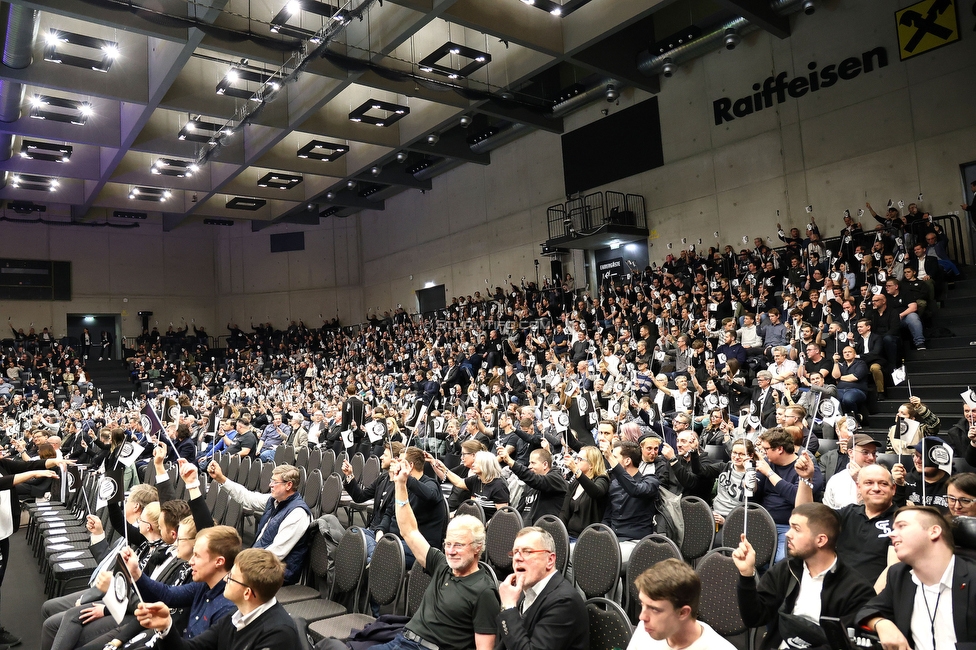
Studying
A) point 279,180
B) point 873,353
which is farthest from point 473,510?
point 279,180

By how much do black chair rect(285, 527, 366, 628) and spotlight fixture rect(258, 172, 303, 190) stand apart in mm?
18468

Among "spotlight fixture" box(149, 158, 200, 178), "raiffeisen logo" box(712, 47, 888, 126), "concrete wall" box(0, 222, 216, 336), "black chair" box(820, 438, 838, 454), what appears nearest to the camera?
"black chair" box(820, 438, 838, 454)

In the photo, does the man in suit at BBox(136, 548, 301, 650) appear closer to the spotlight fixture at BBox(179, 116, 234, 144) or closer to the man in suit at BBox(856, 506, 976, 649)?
the man in suit at BBox(856, 506, 976, 649)

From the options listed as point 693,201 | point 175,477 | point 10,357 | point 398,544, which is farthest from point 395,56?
point 10,357

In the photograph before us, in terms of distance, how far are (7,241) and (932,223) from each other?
28990 mm

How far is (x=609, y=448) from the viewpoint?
4527mm

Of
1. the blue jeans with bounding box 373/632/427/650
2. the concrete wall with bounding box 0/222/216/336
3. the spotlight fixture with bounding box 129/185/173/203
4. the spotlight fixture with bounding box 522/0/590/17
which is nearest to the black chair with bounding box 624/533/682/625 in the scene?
the blue jeans with bounding box 373/632/427/650

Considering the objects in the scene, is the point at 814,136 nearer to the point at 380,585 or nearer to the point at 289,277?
the point at 380,585

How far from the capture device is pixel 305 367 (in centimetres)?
2166

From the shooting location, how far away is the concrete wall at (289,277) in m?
27.6

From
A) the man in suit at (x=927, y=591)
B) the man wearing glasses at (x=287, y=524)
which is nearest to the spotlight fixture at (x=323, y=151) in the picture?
the man wearing glasses at (x=287, y=524)

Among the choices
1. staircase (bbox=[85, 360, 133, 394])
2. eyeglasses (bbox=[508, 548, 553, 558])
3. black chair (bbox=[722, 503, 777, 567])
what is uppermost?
staircase (bbox=[85, 360, 133, 394])

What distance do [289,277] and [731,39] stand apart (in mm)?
20244

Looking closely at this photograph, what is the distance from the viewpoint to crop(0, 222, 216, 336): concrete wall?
2500cm
